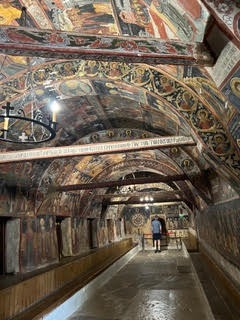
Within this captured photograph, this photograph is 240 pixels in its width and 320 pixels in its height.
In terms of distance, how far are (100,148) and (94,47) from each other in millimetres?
3748

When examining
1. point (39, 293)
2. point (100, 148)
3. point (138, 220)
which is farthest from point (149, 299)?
point (138, 220)

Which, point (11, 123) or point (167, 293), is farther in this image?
point (167, 293)

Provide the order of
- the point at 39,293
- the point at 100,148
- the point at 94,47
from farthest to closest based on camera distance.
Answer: the point at 39,293
the point at 100,148
the point at 94,47

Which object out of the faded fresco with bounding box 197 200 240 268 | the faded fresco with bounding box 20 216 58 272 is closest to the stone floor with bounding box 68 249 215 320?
the faded fresco with bounding box 197 200 240 268

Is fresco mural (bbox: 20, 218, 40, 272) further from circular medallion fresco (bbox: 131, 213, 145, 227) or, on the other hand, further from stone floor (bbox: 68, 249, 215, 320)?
circular medallion fresco (bbox: 131, 213, 145, 227)

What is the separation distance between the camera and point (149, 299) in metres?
7.89

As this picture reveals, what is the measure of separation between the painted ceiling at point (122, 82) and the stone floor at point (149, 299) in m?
3.08

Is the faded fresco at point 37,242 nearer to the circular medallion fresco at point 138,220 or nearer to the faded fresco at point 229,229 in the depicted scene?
the faded fresco at point 229,229

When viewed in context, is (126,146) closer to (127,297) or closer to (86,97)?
(86,97)

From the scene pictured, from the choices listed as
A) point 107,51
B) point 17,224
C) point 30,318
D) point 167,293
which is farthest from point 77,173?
point 107,51

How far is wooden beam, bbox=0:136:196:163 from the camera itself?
6551 mm

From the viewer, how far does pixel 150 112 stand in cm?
761

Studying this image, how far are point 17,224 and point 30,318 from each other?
4678 mm

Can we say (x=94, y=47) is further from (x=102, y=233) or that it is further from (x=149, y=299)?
(x=102, y=233)
